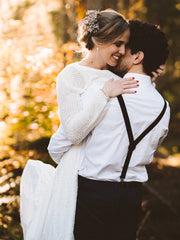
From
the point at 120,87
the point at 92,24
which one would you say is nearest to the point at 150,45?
the point at 120,87

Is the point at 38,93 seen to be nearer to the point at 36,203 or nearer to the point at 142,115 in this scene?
the point at 36,203

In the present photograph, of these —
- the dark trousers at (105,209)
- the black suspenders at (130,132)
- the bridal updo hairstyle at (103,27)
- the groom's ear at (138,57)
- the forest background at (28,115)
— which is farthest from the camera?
the forest background at (28,115)

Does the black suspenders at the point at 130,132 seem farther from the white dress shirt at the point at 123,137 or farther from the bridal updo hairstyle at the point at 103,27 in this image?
the bridal updo hairstyle at the point at 103,27

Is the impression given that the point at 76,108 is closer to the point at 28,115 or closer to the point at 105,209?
the point at 105,209

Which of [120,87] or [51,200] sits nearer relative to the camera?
[120,87]

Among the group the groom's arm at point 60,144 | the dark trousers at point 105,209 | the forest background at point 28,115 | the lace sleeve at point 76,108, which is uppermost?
the lace sleeve at point 76,108

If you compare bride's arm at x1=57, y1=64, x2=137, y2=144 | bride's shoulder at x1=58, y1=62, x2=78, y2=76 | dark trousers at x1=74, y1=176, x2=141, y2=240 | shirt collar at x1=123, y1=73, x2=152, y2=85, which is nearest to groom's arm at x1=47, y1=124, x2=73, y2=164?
bride's arm at x1=57, y1=64, x2=137, y2=144

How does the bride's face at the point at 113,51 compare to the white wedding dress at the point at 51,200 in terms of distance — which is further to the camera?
the bride's face at the point at 113,51

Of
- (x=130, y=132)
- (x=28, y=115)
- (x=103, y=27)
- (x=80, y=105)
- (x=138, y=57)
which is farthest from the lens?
(x=28, y=115)

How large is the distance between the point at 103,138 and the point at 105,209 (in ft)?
1.76

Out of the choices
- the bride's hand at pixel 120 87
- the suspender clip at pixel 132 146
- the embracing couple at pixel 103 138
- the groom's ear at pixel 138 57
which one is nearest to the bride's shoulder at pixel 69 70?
the embracing couple at pixel 103 138

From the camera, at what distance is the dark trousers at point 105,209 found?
2217 mm

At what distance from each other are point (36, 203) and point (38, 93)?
2894mm

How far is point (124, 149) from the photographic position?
214 centimetres
